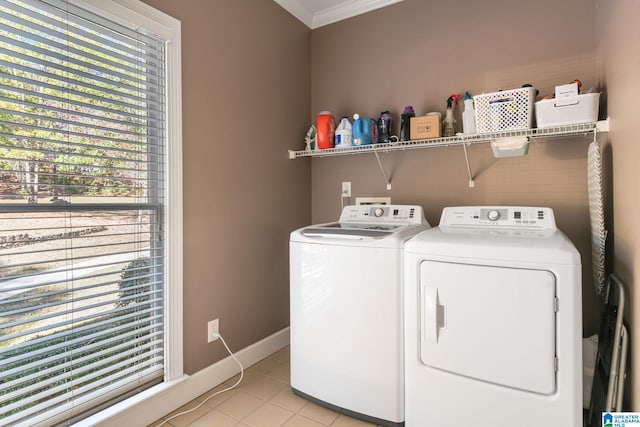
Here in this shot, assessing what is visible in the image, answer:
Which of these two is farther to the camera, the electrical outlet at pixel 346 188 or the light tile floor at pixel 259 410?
the electrical outlet at pixel 346 188

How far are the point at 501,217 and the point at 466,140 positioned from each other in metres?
0.49

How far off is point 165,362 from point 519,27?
270cm

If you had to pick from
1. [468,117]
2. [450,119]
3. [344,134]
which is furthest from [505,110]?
[344,134]

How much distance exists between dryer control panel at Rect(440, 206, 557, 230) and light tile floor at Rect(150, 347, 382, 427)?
1.16m

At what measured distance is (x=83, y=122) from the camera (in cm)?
144

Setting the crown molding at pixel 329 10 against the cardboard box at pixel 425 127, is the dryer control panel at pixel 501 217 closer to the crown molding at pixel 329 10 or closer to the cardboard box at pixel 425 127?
the cardboard box at pixel 425 127

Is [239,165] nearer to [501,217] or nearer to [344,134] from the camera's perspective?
[344,134]

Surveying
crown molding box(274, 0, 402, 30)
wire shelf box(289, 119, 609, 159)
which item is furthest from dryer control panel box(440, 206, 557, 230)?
crown molding box(274, 0, 402, 30)

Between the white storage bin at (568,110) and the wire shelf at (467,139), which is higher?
the white storage bin at (568,110)

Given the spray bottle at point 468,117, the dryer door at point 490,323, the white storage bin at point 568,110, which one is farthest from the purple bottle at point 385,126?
the dryer door at point 490,323

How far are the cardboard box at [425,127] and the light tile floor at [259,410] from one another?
162 centimetres

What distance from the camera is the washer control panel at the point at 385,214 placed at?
2080 millimetres

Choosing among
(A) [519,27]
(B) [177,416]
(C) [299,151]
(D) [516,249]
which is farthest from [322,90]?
(B) [177,416]

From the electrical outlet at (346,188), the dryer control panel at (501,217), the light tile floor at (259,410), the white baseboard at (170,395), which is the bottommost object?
the light tile floor at (259,410)
